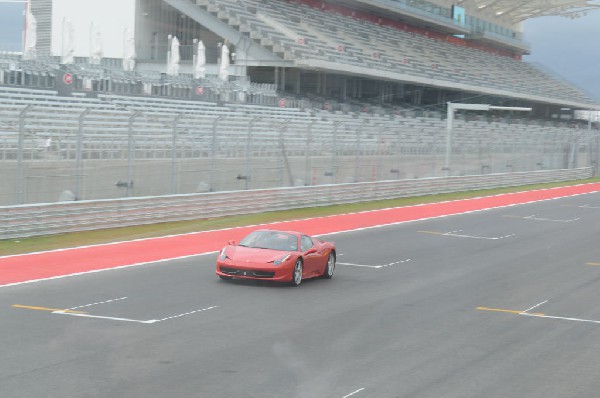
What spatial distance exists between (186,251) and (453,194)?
84.4ft

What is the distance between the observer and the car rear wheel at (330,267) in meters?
18.6

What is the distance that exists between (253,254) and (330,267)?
209 centimetres

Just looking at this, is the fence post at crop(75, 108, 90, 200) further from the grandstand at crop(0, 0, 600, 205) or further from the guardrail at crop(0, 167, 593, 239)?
the guardrail at crop(0, 167, 593, 239)

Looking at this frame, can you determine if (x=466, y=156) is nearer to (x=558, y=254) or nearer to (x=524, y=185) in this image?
(x=524, y=185)

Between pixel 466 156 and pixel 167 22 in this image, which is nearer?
pixel 466 156

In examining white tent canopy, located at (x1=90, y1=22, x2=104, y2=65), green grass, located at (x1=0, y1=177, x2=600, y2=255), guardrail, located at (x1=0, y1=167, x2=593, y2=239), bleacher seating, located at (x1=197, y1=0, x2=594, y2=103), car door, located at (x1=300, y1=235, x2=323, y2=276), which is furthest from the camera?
bleacher seating, located at (x1=197, y1=0, x2=594, y2=103)

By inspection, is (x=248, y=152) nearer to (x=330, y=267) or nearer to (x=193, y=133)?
(x=193, y=133)

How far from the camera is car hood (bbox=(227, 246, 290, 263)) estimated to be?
17.0m

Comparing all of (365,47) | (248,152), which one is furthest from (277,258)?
(365,47)

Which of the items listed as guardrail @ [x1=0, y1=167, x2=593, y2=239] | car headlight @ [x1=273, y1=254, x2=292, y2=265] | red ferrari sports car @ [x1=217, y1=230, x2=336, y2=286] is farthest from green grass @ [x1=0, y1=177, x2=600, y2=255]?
car headlight @ [x1=273, y1=254, x2=292, y2=265]

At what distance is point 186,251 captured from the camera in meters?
21.7

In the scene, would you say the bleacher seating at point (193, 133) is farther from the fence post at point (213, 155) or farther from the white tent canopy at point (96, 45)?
the white tent canopy at point (96, 45)

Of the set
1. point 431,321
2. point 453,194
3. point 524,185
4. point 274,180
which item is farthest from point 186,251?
point 524,185

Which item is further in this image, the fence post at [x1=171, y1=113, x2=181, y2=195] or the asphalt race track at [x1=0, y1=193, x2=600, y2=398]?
the fence post at [x1=171, y1=113, x2=181, y2=195]
